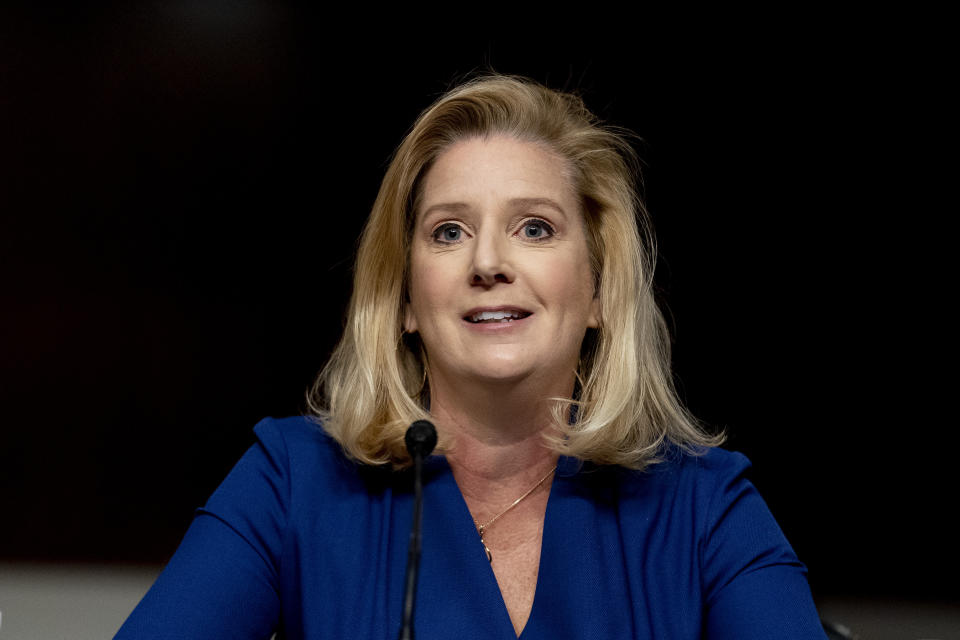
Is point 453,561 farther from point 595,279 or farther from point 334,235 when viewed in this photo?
point 334,235

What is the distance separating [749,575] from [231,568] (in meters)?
0.74

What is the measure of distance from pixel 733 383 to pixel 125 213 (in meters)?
1.79

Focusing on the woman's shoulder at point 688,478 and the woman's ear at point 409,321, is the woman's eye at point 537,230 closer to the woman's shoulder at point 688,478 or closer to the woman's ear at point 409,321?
the woman's ear at point 409,321

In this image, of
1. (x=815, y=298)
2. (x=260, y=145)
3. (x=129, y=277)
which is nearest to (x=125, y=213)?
(x=129, y=277)

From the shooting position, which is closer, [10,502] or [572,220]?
[572,220]

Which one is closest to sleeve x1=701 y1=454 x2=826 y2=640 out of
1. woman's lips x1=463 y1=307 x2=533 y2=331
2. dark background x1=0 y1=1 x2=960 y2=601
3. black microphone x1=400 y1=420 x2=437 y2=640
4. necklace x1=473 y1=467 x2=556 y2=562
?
necklace x1=473 y1=467 x2=556 y2=562

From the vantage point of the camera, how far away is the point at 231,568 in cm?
124

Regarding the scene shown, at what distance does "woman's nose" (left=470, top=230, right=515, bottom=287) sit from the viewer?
1.37 meters

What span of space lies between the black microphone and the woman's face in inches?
16.1

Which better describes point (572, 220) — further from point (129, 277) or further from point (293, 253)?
point (129, 277)

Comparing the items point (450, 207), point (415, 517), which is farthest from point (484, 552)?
point (450, 207)

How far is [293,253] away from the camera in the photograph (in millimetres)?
2582

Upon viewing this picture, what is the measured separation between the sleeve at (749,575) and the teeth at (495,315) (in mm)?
430

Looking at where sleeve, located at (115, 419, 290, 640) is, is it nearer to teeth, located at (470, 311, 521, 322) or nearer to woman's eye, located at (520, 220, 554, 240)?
teeth, located at (470, 311, 521, 322)
